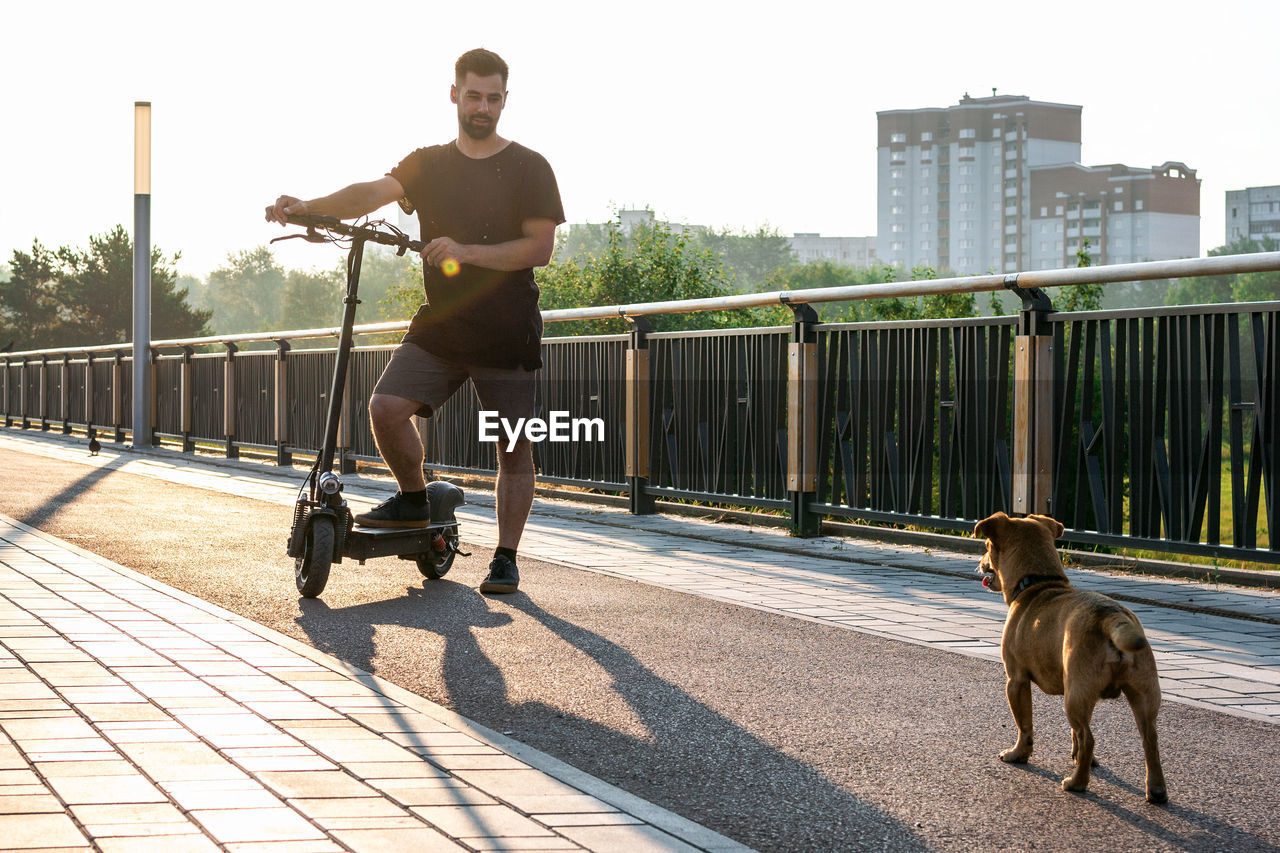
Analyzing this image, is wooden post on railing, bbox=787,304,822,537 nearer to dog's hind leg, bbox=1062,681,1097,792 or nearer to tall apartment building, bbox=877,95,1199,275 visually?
dog's hind leg, bbox=1062,681,1097,792

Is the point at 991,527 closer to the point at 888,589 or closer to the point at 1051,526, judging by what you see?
the point at 1051,526

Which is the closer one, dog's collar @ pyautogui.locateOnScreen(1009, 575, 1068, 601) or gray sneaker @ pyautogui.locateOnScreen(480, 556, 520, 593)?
dog's collar @ pyautogui.locateOnScreen(1009, 575, 1068, 601)

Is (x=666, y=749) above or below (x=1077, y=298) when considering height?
below

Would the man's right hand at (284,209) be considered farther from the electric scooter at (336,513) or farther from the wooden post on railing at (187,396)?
the wooden post on railing at (187,396)

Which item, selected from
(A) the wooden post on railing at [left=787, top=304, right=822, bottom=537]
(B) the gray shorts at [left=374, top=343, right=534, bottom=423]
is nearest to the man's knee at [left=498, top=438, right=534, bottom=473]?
(B) the gray shorts at [left=374, top=343, right=534, bottom=423]

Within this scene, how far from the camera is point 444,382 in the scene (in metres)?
6.55

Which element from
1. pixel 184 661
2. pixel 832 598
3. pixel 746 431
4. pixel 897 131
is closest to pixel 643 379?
pixel 746 431

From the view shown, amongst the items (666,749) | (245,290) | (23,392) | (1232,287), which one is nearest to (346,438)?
(666,749)

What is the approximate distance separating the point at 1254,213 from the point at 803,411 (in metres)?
174

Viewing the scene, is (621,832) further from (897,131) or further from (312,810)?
(897,131)

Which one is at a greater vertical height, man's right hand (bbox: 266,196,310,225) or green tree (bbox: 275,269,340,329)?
green tree (bbox: 275,269,340,329)

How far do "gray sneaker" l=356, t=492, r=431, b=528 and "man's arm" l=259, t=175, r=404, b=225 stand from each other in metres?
1.24

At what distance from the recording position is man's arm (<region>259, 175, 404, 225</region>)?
6082mm

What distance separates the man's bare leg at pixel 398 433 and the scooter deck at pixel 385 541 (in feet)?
0.75
